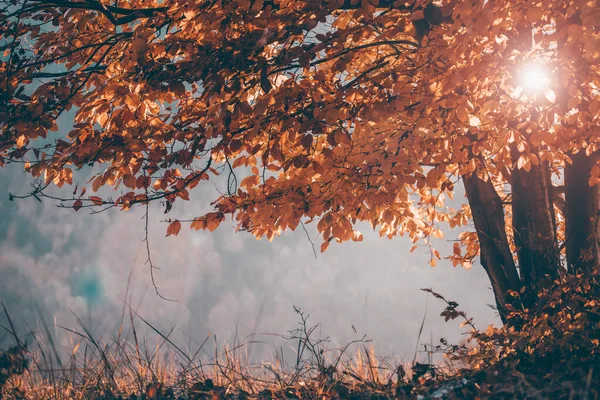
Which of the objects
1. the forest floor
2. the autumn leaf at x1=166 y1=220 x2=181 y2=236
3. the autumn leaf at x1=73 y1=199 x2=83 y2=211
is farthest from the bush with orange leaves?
the autumn leaf at x1=73 y1=199 x2=83 y2=211

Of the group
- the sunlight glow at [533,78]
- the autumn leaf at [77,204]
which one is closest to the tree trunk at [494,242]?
the sunlight glow at [533,78]

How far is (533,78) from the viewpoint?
5.29m

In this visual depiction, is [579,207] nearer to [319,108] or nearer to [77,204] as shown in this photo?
[319,108]

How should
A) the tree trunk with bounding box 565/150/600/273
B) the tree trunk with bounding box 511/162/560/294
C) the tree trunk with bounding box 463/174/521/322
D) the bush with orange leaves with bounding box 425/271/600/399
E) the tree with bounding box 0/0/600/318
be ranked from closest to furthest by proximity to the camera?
the bush with orange leaves with bounding box 425/271/600/399, the tree with bounding box 0/0/600/318, the tree trunk with bounding box 511/162/560/294, the tree trunk with bounding box 463/174/521/322, the tree trunk with bounding box 565/150/600/273

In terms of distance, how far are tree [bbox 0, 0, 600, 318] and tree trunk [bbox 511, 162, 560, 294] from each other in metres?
0.02

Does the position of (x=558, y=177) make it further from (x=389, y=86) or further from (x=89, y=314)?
(x=89, y=314)

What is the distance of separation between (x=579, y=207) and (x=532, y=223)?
3.07ft

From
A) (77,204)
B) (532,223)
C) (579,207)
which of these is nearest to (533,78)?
(532,223)

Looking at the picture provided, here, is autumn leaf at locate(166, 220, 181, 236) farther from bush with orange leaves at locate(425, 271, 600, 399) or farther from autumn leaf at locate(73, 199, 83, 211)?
bush with orange leaves at locate(425, 271, 600, 399)

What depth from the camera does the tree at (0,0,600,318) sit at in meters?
4.64

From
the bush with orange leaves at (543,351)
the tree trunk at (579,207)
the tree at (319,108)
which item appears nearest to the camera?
the bush with orange leaves at (543,351)

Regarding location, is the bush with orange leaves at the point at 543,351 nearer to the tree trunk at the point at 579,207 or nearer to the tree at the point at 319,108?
the tree at the point at 319,108

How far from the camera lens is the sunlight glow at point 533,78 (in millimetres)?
5232

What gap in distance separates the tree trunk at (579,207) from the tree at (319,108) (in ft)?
0.16
